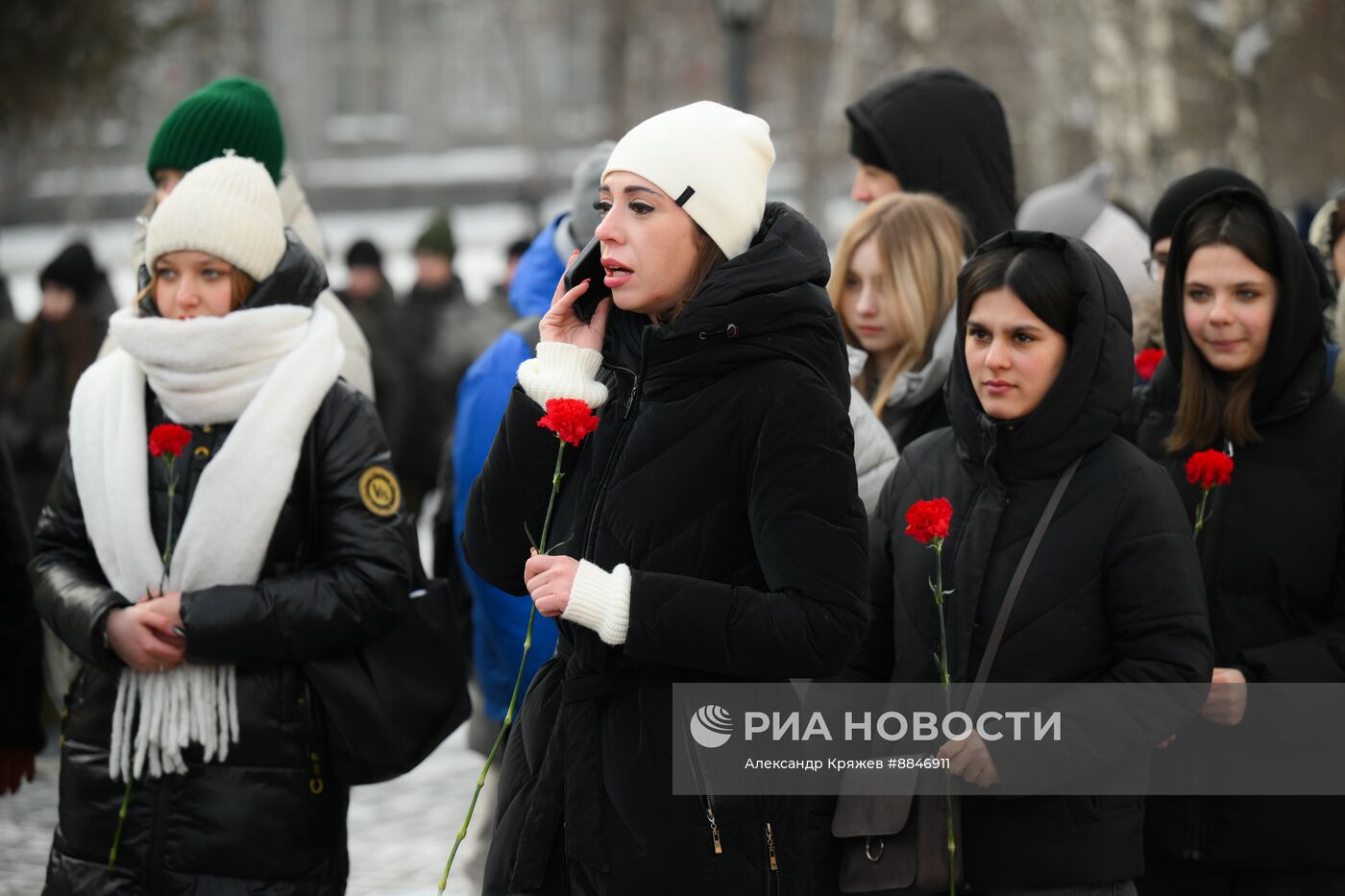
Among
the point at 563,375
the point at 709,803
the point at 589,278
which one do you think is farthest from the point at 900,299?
the point at 709,803

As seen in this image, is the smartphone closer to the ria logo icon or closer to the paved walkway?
the ria logo icon

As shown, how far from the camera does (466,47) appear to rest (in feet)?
152

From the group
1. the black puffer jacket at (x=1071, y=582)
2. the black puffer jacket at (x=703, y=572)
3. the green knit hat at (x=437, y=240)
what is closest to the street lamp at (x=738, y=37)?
the green knit hat at (x=437, y=240)

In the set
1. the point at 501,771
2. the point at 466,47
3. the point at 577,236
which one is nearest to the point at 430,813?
the point at 577,236

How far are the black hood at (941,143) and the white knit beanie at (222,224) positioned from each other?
82.0 inches

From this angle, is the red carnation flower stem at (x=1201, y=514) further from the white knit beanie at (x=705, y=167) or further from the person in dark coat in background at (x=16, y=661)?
the person in dark coat in background at (x=16, y=661)

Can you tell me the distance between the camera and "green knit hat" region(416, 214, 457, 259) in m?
13.8

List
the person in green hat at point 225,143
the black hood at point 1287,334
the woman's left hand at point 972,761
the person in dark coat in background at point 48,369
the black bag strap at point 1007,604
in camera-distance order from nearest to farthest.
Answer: the woman's left hand at point 972,761 → the black bag strap at point 1007,604 → the black hood at point 1287,334 → the person in green hat at point 225,143 → the person in dark coat in background at point 48,369

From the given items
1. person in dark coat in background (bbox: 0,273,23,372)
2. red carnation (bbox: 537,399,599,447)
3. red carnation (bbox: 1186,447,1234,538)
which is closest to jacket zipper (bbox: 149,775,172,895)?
red carnation (bbox: 537,399,599,447)

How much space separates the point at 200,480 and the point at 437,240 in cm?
993

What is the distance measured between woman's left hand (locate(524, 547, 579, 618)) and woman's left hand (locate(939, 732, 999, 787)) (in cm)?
94

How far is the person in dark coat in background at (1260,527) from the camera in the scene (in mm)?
4062

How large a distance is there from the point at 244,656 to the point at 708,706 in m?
1.30

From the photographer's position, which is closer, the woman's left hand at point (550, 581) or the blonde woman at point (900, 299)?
the woman's left hand at point (550, 581)
